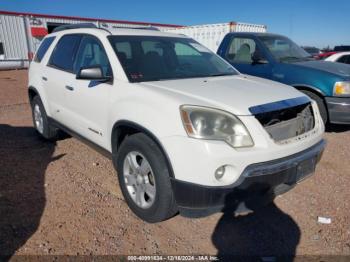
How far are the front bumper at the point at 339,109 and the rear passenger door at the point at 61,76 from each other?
13.6 feet

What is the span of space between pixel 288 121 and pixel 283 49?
399 centimetres

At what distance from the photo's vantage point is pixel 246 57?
6375mm

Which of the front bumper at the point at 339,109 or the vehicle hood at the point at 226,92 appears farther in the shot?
the front bumper at the point at 339,109

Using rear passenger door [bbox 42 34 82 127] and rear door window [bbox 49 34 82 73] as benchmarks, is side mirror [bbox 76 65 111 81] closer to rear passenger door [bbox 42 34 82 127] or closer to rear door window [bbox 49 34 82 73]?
rear passenger door [bbox 42 34 82 127]

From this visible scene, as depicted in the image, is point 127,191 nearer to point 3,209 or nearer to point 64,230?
point 64,230

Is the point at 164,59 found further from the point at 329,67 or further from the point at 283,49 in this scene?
the point at 283,49

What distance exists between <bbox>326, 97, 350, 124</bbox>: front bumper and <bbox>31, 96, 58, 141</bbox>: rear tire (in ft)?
15.0

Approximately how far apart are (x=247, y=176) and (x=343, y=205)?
63.4 inches

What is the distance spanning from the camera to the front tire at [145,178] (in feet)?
8.74

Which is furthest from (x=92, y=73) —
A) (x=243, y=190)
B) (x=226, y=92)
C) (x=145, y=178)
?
(x=243, y=190)

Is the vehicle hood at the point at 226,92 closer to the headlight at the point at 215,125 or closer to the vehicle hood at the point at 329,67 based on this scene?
the headlight at the point at 215,125

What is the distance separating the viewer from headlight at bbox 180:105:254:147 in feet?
8.11

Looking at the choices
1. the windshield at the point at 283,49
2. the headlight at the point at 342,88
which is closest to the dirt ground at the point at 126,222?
the headlight at the point at 342,88

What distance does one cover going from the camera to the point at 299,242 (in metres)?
2.78
